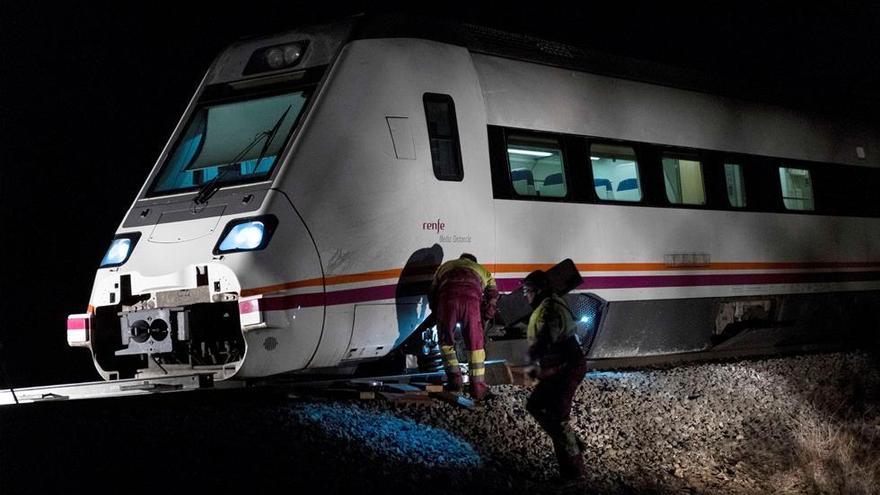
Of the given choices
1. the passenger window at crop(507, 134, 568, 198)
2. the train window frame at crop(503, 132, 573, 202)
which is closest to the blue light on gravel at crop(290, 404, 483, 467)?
the train window frame at crop(503, 132, 573, 202)

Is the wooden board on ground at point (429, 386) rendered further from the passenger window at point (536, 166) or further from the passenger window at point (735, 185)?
the passenger window at point (735, 185)

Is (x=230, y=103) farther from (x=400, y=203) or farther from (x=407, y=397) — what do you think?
(x=407, y=397)

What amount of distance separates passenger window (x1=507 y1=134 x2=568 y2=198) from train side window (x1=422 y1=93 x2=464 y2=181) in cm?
72

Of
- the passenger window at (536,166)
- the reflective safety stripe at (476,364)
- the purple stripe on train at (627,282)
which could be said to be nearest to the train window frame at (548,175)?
the passenger window at (536,166)

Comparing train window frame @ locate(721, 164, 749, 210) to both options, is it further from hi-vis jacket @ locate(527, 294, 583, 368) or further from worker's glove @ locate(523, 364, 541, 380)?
worker's glove @ locate(523, 364, 541, 380)

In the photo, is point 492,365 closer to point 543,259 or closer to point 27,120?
point 543,259

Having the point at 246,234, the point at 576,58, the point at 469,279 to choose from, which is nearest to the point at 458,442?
the point at 469,279

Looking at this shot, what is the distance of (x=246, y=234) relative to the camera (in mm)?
9016

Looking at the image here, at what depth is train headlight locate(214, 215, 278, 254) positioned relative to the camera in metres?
8.94

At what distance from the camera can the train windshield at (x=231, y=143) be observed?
377 inches

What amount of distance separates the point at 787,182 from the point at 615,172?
355cm

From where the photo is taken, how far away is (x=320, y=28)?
1008 cm

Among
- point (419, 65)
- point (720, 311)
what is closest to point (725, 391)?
point (720, 311)

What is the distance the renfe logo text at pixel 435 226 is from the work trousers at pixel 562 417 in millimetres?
2019
